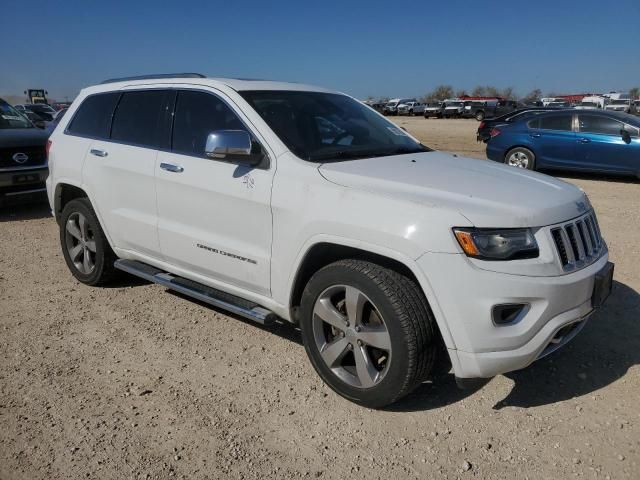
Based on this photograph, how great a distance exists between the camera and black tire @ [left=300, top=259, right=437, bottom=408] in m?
2.79

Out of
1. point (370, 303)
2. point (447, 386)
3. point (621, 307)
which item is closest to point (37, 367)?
point (370, 303)

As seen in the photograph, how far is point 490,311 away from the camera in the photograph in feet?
8.57

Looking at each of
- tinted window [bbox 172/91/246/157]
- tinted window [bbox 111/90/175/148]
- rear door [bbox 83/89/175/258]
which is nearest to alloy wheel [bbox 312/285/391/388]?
tinted window [bbox 172/91/246/157]

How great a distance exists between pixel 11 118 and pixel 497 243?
9163 millimetres

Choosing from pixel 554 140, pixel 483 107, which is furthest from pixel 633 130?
pixel 483 107

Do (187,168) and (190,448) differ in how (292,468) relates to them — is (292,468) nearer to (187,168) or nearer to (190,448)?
(190,448)

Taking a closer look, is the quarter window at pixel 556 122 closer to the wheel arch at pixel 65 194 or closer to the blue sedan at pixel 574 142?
the blue sedan at pixel 574 142

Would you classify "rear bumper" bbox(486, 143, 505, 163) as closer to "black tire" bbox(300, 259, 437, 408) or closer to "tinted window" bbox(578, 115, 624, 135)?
"tinted window" bbox(578, 115, 624, 135)

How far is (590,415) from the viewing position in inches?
121

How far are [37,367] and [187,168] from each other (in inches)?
65.6

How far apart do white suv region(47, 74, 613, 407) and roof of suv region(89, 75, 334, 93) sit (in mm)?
18

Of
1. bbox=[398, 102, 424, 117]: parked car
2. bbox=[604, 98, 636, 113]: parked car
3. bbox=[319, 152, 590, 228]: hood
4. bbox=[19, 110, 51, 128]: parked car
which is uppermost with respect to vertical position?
bbox=[319, 152, 590, 228]: hood

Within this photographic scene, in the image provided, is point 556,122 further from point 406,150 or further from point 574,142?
point 406,150

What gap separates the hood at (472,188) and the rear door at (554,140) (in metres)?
8.77
